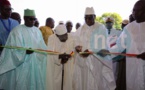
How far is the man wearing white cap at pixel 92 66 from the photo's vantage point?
564 centimetres

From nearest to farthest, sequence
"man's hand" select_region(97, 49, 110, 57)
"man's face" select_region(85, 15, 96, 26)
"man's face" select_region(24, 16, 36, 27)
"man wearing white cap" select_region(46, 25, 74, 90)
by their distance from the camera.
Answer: "man's hand" select_region(97, 49, 110, 57) < "man wearing white cap" select_region(46, 25, 74, 90) < "man's face" select_region(85, 15, 96, 26) < "man's face" select_region(24, 16, 36, 27)

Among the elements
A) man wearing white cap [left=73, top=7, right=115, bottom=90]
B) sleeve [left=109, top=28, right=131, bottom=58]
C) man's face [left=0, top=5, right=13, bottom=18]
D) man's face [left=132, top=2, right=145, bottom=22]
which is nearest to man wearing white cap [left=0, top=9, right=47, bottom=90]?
man's face [left=0, top=5, right=13, bottom=18]

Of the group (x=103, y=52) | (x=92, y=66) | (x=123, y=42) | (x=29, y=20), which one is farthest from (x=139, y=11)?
(x=29, y=20)

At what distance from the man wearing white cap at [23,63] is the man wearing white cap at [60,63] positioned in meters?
0.38

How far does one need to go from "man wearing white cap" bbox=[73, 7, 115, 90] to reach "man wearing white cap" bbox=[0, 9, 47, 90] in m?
1.07

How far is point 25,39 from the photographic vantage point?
576 centimetres

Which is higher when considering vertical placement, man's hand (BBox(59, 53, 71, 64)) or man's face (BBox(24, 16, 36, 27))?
man's face (BBox(24, 16, 36, 27))

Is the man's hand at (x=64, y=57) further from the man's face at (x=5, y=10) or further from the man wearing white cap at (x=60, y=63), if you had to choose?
the man's face at (x=5, y=10)

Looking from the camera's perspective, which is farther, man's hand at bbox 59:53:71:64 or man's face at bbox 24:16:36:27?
man's face at bbox 24:16:36:27

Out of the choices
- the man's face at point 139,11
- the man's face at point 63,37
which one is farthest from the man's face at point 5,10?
the man's face at point 139,11

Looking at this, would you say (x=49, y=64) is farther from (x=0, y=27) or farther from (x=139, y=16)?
(x=139, y=16)

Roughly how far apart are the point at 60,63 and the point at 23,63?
3.35 feet

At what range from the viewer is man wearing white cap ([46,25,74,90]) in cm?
556

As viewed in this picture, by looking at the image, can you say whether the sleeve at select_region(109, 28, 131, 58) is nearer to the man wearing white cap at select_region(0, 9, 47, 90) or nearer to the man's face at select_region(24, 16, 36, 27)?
the man wearing white cap at select_region(0, 9, 47, 90)
